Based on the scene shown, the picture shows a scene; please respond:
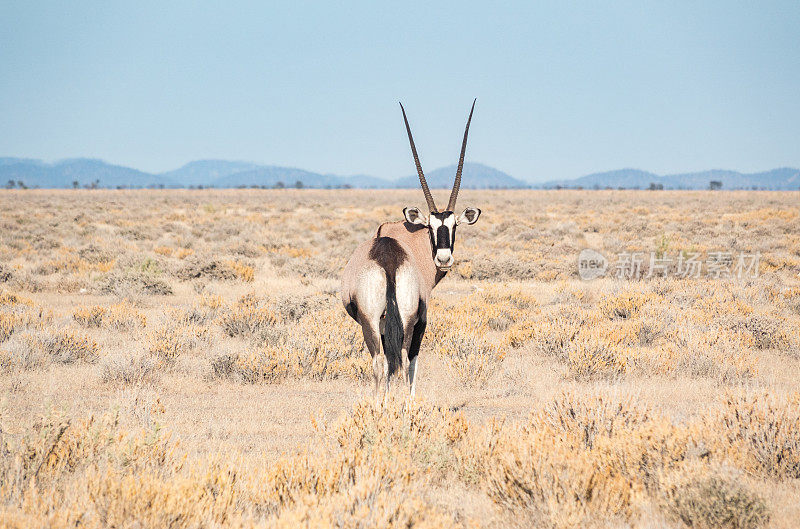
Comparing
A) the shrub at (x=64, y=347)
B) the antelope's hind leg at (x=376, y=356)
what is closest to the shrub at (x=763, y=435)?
the antelope's hind leg at (x=376, y=356)

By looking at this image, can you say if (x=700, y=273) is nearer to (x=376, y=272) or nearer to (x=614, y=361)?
(x=614, y=361)

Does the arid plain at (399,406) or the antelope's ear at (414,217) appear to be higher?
the antelope's ear at (414,217)

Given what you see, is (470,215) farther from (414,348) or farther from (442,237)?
(414,348)

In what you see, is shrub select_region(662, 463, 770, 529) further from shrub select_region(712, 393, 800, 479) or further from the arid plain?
shrub select_region(712, 393, 800, 479)

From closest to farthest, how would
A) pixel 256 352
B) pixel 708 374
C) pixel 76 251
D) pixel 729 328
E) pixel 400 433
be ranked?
pixel 400 433
pixel 708 374
pixel 256 352
pixel 729 328
pixel 76 251

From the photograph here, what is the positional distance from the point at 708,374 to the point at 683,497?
4.10 meters

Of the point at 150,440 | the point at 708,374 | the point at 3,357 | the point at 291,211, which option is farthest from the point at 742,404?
the point at 291,211

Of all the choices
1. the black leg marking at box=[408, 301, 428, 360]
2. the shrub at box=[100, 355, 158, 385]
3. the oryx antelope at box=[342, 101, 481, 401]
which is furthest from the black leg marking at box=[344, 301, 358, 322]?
the shrub at box=[100, 355, 158, 385]

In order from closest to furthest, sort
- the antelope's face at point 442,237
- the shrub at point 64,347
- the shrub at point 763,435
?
1. the shrub at point 763,435
2. the antelope's face at point 442,237
3. the shrub at point 64,347

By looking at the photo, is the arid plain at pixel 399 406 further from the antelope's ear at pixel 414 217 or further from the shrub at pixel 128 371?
the antelope's ear at pixel 414 217

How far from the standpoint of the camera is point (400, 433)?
406 cm
